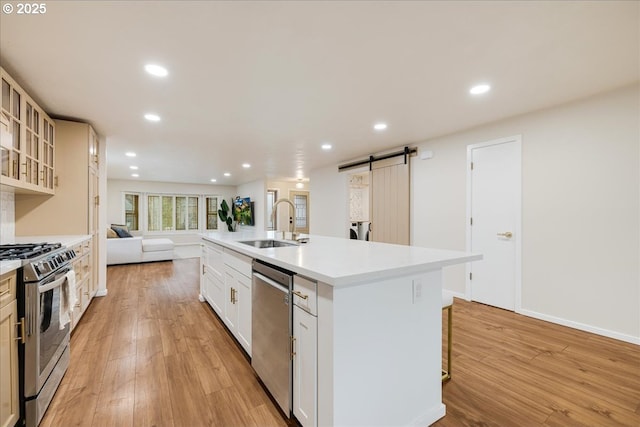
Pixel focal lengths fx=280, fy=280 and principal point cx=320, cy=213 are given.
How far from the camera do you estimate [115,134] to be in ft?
12.7

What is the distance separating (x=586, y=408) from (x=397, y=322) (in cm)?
137

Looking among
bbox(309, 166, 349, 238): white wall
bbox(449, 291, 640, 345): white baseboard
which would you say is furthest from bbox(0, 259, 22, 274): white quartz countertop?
bbox(309, 166, 349, 238): white wall

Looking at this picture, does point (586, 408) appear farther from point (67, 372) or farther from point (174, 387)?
point (67, 372)

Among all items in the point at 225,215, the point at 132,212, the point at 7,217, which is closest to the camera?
the point at 7,217

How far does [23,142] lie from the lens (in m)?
2.28

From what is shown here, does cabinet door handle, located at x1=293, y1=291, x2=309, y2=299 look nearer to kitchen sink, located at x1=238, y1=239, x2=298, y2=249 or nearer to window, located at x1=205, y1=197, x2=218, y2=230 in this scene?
kitchen sink, located at x1=238, y1=239, x2=298, y2=249

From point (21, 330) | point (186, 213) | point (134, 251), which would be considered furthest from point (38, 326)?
point (186, 213)

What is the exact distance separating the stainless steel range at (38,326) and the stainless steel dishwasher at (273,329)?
1.18m

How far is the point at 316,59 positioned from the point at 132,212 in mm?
9014

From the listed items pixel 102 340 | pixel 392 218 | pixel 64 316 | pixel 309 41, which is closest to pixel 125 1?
pixel 309 41

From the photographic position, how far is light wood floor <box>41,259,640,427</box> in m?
1.62

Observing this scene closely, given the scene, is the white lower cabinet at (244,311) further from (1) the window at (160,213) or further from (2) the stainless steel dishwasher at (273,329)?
(1) the window at (160,213)

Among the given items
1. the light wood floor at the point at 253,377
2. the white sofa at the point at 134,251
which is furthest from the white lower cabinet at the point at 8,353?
the white sofa at the point at 134,251

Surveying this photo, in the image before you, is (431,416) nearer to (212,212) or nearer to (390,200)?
(390,200)
